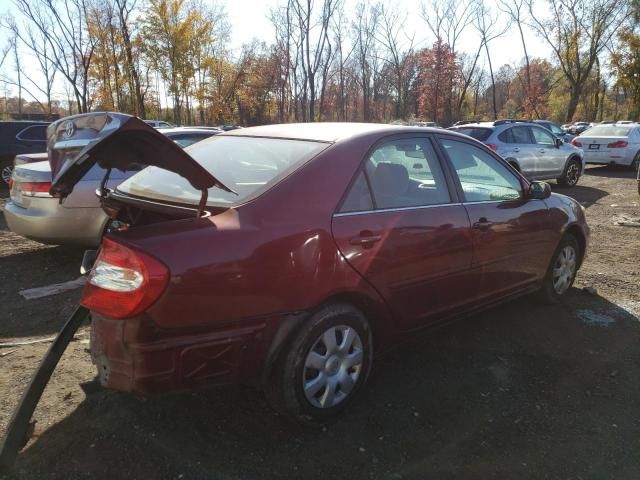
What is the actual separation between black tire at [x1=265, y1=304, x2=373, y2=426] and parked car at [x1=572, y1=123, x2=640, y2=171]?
15423mm

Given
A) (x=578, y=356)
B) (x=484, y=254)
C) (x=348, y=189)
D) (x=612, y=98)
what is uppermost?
(x=612, y=98)

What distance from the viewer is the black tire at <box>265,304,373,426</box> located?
2482mm

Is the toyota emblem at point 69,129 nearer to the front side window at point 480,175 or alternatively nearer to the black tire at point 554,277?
the front side window at point 480,175

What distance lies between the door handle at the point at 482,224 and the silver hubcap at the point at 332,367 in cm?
120

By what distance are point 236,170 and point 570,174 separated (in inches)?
470

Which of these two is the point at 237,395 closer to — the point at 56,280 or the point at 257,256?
the point at 257,256

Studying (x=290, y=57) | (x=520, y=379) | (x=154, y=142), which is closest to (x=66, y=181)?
(x=154, y=142)

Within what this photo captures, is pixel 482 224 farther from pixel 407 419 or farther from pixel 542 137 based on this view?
pixel 542 137

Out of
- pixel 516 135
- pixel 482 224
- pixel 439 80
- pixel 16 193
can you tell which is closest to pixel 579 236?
pixel 482 224

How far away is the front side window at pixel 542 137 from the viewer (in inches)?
465

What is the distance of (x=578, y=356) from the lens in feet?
11.8

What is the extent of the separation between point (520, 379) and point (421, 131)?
5.66ft

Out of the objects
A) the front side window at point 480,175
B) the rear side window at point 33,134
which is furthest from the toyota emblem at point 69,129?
the rear side window at point 33,134

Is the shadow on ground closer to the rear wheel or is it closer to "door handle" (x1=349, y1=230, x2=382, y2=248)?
"door handle" (x1=349, y1=230, x2=382, y2=248)
